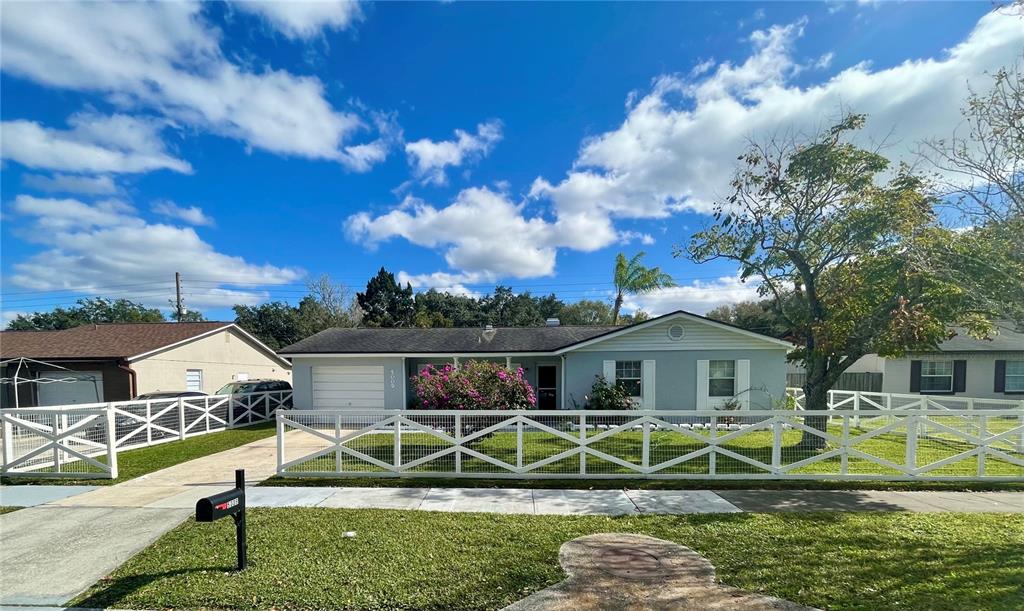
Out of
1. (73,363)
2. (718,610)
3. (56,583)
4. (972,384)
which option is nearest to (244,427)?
(73,363)

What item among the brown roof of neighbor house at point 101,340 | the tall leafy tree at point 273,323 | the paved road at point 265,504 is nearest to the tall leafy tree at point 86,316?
the tall leafy tree at point 273,323

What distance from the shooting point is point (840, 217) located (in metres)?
9.09

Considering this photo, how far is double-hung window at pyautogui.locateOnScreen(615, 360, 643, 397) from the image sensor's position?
13.7m

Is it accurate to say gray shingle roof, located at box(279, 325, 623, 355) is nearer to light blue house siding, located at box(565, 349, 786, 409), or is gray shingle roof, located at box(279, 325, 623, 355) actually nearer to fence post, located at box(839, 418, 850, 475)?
light blue house siding, located at box(565, 349, 786, 409)

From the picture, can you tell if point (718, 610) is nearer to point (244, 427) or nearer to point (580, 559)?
point (580, 559)

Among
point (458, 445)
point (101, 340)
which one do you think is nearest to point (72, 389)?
point (101, 340)

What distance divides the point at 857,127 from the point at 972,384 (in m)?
16.7

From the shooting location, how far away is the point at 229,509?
389cm

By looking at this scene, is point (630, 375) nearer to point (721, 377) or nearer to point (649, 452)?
point (721, 377)

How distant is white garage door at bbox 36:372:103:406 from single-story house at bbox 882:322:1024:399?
31139 millimetres

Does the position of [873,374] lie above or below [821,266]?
below

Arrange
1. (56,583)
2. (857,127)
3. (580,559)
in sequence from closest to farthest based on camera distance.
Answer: (56,583), (580,559), (857,127)

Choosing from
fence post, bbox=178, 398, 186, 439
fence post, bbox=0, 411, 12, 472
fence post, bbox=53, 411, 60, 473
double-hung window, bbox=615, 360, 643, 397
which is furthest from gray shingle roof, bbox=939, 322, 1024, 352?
fence post, bbox=53, 411, 60, 473

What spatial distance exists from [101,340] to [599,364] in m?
19.2
